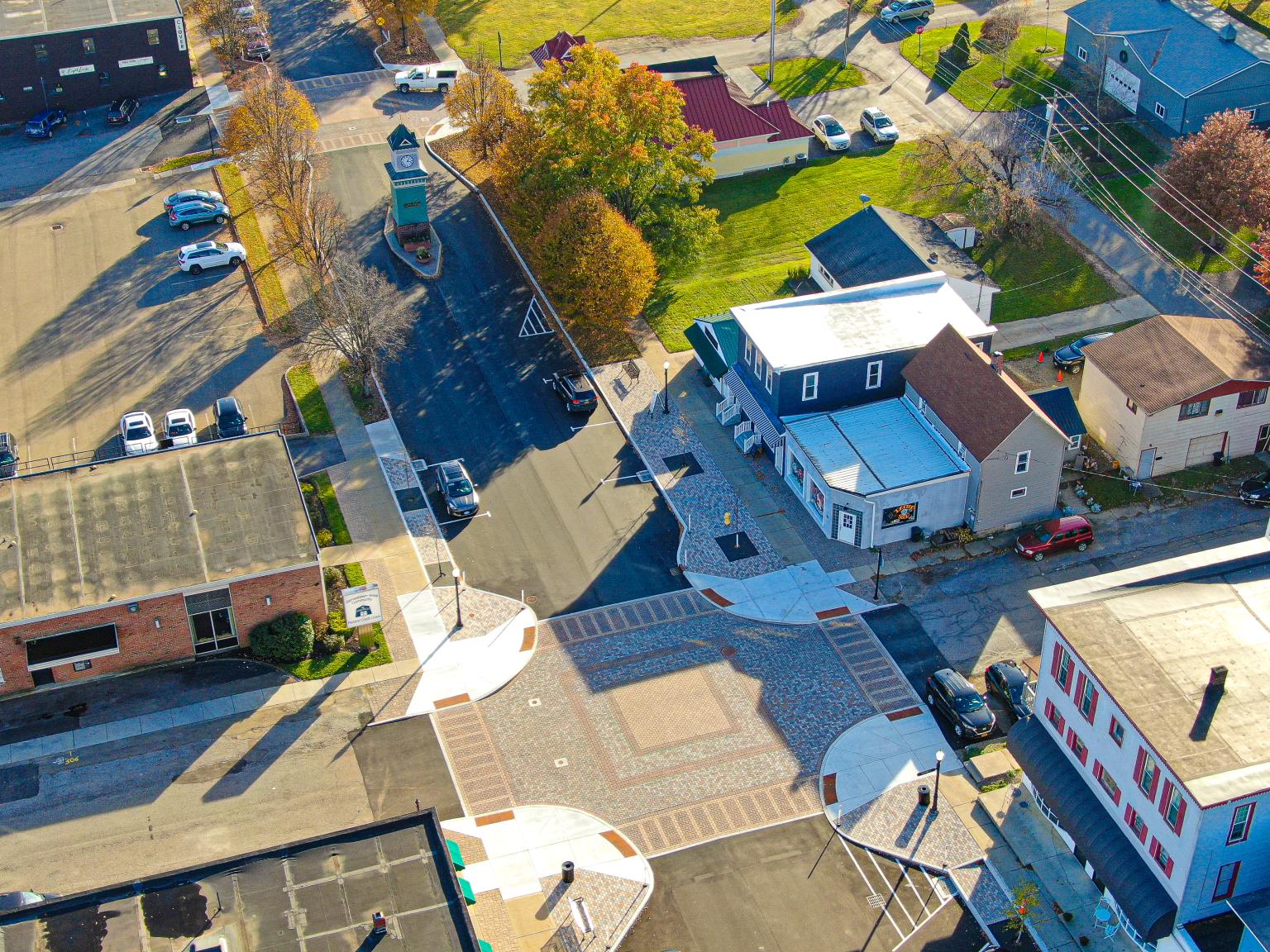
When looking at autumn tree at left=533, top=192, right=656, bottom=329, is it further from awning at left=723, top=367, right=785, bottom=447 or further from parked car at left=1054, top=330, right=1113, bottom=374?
parked car at left=1054, top=330, right=1113, bottom=374

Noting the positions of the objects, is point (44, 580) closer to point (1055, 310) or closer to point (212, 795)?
point (212, 795)

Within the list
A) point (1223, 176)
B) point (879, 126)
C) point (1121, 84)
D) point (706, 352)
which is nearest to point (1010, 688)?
point (706, 352)

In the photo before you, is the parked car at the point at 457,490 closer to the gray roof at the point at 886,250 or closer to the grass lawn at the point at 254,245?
the grass lawn at the point at 254,245

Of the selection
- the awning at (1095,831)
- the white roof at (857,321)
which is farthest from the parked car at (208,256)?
the awning at (1095,831)

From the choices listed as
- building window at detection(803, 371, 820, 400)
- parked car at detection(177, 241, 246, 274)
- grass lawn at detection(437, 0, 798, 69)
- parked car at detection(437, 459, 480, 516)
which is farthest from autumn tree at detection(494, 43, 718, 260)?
grass lawn at detection(437, 0, 798, 69)

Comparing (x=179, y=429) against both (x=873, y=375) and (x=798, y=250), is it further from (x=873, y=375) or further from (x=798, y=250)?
(x=798, y=250)

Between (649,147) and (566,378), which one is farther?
(649,147)

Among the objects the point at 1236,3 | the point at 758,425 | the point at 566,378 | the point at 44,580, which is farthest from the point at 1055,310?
the point at 44,580

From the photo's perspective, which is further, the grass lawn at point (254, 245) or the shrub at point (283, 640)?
the grass lawn at point (254, 245)
